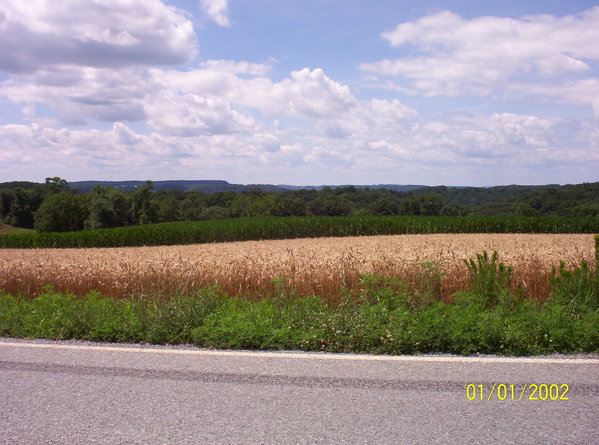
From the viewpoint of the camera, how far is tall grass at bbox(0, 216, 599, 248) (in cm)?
3366

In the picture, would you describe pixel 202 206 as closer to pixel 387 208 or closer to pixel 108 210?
pixel 108 210

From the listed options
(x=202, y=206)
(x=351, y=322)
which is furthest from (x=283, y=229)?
(x=202, y=206)

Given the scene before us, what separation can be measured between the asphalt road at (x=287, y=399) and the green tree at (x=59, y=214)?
6971 centimetres

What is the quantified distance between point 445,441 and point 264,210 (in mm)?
73909

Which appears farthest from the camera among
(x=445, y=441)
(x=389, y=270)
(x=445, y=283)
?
(x=389, y=270)

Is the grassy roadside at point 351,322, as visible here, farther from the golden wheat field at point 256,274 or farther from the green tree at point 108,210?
the green tree at point 108,210

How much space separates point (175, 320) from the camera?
6766 millimetres

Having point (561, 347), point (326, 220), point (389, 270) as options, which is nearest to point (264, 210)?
point (326, 220)

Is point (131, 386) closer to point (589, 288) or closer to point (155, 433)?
point (155, 433)

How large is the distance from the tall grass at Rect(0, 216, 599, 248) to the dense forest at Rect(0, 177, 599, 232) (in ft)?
96.3

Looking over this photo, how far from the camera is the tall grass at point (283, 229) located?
3366cm

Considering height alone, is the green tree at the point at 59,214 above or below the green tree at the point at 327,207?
below
